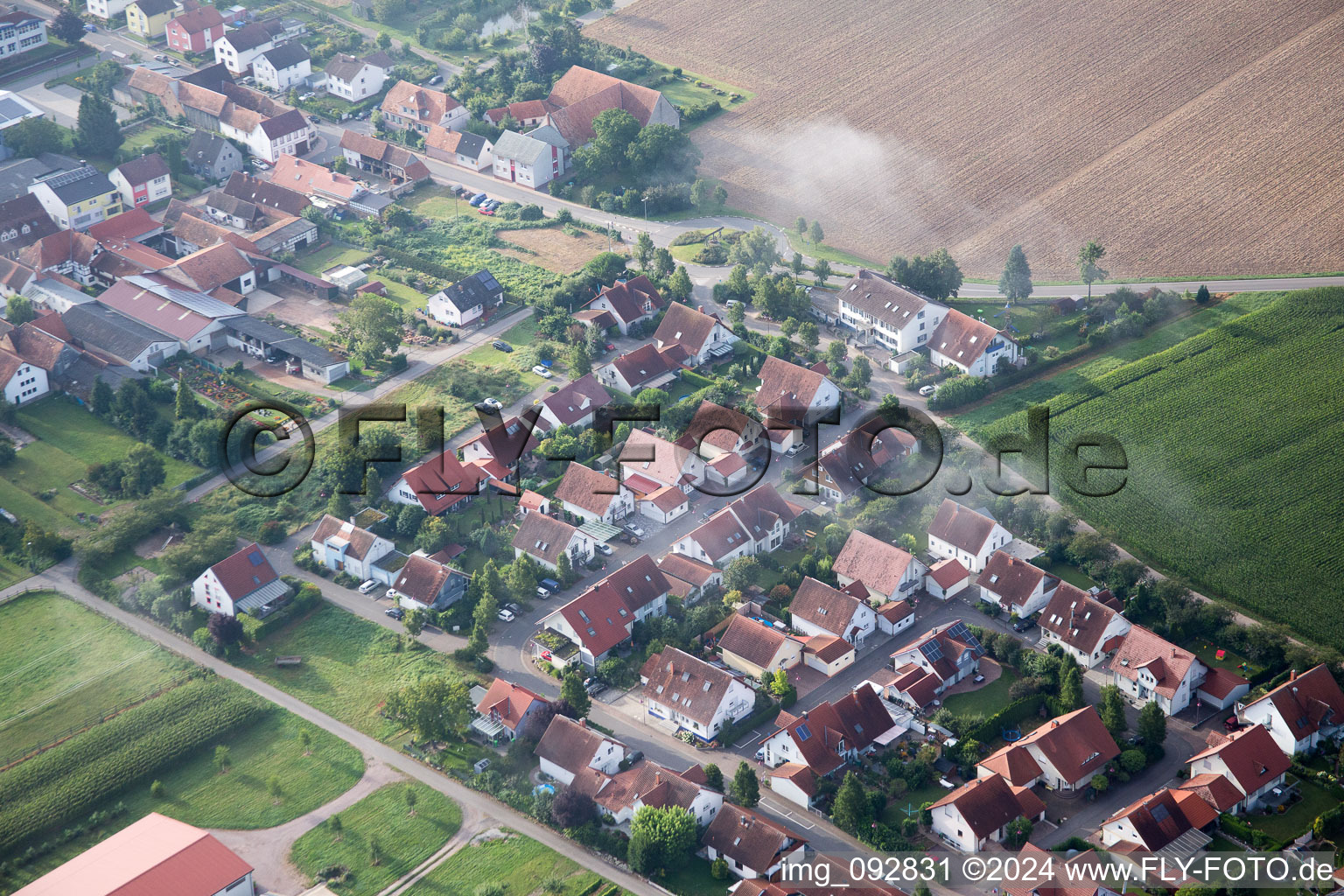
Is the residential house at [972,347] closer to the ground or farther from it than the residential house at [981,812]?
farther from it

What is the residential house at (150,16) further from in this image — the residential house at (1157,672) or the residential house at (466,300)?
the residential house at (1157,672)

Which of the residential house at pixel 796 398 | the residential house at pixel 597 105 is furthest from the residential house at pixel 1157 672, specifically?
the residential house at pixel 597 105

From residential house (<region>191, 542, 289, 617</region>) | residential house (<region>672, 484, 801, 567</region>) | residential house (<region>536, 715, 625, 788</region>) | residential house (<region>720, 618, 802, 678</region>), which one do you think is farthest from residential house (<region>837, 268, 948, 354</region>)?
residential house (<region>191, 542, 289, 617</region>)

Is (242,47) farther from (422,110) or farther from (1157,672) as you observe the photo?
(1157,672)

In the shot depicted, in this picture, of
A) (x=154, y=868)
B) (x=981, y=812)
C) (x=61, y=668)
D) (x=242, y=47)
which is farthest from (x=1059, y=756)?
(x=242, y=47)

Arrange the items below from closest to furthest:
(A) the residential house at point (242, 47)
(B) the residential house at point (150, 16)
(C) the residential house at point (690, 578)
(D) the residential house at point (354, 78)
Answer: (C) the residential house at point (690, 578)
(D) the residential house at point (354, 78)
(A) the residential house at point (242, 47)
(B) the residential house at point (150, 16)

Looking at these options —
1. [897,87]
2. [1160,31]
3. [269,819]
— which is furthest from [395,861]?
[1160,31]
